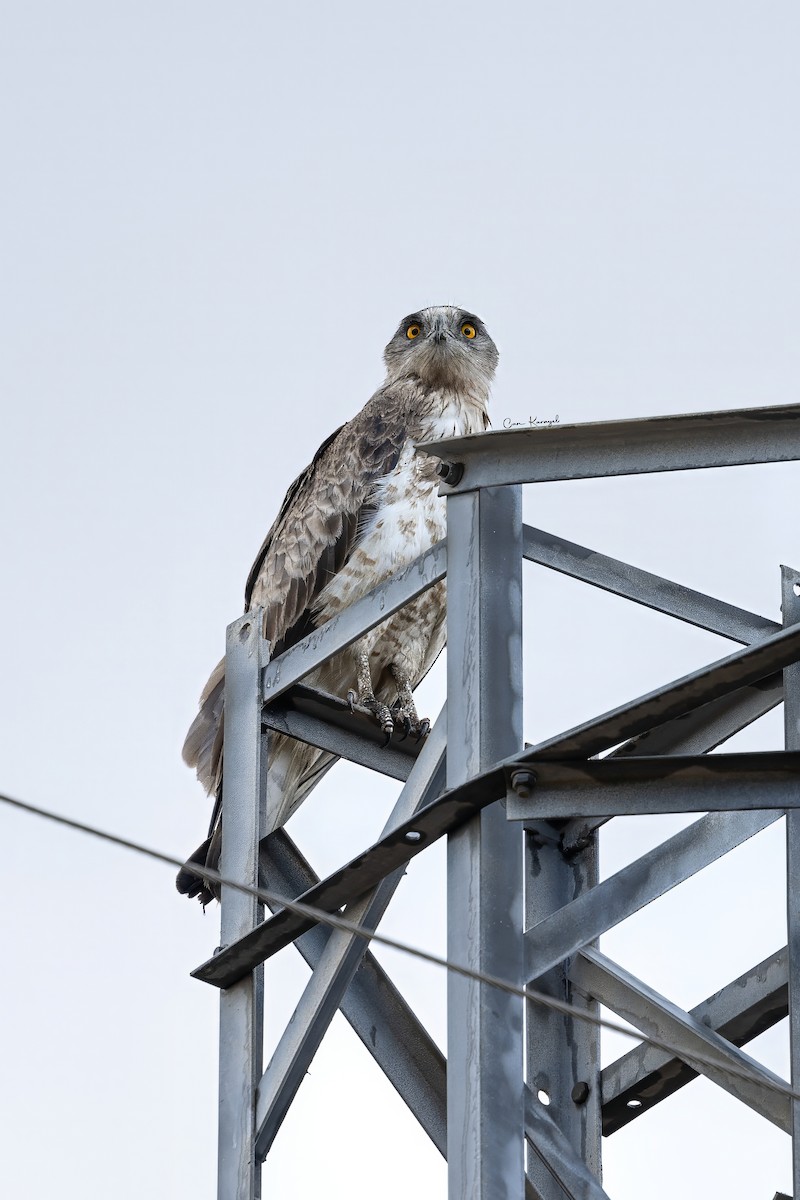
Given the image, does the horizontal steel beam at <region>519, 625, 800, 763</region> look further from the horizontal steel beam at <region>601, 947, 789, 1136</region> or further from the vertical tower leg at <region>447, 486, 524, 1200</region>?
the horizontal steel beam at <region>601, 947, 789, 1136</region>

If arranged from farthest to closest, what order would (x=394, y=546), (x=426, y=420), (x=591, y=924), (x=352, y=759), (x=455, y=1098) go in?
(x=426, y=420), (x=394, y=546), (x=352, y=759), (x=591, y=924), (x=455, y=1098)

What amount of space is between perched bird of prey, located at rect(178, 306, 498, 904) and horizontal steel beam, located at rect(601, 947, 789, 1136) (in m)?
2.29

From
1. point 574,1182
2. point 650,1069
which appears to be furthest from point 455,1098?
point 650,1069


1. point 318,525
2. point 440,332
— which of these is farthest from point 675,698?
point 440,332

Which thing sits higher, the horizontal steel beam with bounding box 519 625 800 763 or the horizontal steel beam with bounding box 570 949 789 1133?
the horizontal steel beam with bounding box 519 625 800 763

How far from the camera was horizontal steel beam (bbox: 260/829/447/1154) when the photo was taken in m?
5.14

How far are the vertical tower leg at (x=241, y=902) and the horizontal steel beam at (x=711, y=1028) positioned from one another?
0.98 metres

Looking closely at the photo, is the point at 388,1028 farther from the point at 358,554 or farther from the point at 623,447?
the point at 358,554

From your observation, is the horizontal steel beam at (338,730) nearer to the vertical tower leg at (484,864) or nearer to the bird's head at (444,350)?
the vertical tower leg at (484,864)

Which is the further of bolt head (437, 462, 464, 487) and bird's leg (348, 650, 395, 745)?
bird's leg (348, 650, 395, 745)

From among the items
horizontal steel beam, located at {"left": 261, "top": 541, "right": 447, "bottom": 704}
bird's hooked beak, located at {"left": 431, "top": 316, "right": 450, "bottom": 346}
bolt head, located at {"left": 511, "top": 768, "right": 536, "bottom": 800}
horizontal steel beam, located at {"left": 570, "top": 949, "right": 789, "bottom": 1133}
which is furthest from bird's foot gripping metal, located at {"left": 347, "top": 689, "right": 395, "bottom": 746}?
bird's hooked beak, located at {"left": 431, "top": 316, "right": 450, "bottom": 346}

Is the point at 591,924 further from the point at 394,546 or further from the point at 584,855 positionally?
the point at 394,546

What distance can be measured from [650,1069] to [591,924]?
104cm

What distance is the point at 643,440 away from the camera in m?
4.43
